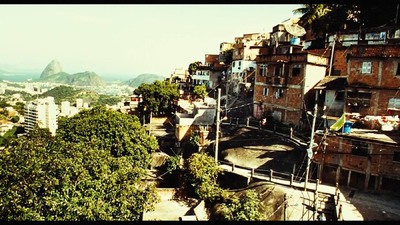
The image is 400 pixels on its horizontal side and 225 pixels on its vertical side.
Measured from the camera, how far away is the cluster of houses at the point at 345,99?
2064cm

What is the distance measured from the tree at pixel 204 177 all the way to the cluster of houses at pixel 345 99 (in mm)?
7226

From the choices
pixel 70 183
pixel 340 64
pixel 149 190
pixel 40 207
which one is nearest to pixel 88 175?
pixel 70 183

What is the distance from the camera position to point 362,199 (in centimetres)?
1959

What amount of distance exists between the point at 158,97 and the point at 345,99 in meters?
28.4

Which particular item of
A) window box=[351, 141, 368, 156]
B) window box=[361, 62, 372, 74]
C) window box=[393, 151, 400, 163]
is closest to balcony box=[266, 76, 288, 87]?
window box=[361, 62, 372, 74]

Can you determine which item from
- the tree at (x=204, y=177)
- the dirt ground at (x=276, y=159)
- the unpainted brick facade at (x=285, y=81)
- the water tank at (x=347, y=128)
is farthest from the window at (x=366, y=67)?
the tree at (x=204, y=177)

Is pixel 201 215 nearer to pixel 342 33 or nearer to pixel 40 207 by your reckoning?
pixel 40 207

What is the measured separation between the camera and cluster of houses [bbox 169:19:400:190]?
67.7 feet

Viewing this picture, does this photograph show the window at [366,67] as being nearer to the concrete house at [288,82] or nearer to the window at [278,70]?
the concrete house at [288,82]

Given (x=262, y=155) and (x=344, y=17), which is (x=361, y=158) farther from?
(x=344, y=17)

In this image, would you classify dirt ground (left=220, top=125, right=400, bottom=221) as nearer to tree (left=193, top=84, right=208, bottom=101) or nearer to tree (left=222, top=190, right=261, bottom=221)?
tree (left=222, top=190, right=261, bottom=221)

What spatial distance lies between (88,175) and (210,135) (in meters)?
17.7

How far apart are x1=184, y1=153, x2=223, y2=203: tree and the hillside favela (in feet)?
0.31

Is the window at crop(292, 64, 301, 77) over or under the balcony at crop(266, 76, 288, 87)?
over
